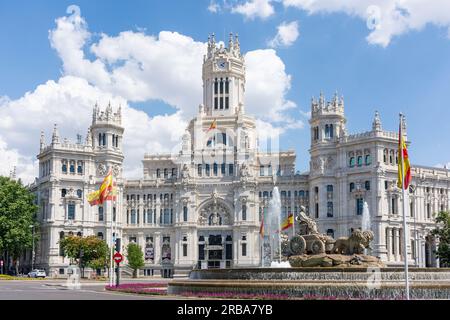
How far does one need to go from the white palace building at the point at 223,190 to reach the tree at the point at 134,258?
848 cm

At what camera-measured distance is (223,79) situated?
15012 cm

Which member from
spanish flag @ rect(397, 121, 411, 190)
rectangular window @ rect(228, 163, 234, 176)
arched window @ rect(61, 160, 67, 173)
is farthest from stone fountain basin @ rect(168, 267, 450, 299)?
rectangular window @ rect(228, 163, 234, 176)

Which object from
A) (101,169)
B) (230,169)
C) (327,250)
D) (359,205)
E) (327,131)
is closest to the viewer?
(327,250)

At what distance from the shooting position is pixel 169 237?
13850 centimetres

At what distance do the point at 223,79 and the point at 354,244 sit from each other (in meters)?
98.9

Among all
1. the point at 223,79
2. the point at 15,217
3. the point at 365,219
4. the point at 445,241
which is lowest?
the point at 445,241

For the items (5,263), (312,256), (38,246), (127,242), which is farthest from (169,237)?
(312,256)

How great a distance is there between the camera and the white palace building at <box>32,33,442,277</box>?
399 feet

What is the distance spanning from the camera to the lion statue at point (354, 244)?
54.8 meters

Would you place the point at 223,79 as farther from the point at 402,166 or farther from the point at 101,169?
the point at 402,166

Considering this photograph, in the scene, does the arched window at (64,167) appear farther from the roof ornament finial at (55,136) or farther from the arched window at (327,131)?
the arched window at (327,131)

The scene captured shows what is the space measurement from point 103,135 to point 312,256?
87.5 meters

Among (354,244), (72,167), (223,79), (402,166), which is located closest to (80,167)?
(72,167)
